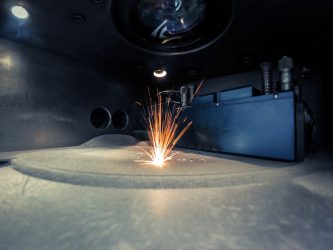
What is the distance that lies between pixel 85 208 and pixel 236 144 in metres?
1.47

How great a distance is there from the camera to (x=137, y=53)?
2.66m

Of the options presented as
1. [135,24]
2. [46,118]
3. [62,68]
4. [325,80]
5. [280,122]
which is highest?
[135,24]

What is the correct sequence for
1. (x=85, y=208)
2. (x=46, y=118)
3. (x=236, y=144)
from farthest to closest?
(x=46, y=118) → (x=236, y=144) → (x=85, y=208)

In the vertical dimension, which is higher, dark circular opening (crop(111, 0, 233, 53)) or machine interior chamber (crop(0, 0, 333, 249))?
dark circular opening (crop(111, 0, 233, 53))

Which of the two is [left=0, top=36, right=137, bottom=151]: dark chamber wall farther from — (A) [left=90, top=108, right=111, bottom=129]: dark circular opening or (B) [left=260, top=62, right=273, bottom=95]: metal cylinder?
(B) [left=260, top=62, right=273, bottom=95]: metal cylinder

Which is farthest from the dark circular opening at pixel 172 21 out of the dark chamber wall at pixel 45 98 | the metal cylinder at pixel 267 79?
the dark chamber wall at pixel 45 98

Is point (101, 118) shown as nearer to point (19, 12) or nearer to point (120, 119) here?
point (120, 119)

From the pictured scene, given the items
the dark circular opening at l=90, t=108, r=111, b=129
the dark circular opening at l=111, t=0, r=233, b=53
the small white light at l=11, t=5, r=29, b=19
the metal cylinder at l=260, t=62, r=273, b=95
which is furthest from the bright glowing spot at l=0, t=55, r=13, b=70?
the metal cylinder at l=260, t=62, r=273, b=95

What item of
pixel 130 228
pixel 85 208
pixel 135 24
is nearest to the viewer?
pixel 130 228

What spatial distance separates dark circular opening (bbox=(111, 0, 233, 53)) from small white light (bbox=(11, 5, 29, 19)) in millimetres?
888

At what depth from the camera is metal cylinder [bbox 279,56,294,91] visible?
1547mm

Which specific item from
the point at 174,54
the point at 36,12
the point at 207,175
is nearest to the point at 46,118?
the point at 36,12

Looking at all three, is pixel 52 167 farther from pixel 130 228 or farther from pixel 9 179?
pixel 130 228

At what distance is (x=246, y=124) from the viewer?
5.56 feet
